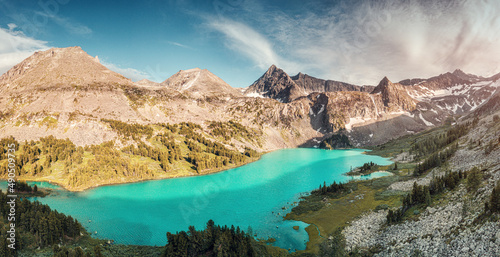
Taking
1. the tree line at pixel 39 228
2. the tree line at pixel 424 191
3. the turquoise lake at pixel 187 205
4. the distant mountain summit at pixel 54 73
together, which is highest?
the distant mountain summit at pixel 54 73

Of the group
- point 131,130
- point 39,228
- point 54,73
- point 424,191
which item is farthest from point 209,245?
point 54,73

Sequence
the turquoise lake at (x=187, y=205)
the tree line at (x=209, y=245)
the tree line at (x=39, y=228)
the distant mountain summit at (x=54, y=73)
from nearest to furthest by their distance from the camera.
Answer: the tree line at (x=209, y=245), the tree line at (x=39, y=228), the turquoise lake at (x=187, y=205), the distant mountain summit at (x=54, y=73)

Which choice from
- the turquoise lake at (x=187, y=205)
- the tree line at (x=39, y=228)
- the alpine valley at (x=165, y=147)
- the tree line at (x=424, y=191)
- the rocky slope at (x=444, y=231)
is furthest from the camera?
the turquoise lake at (x=187, y=205)

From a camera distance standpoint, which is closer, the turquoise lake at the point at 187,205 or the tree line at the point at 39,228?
the tree line at the point at 39,228

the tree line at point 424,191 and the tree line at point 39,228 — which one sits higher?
the tree line at point 424,191

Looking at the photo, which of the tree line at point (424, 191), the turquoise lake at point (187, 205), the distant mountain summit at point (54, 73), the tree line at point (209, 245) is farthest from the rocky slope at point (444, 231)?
the distant mountain summit at point (54, 73)

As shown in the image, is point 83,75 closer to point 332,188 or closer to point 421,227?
point 332,188

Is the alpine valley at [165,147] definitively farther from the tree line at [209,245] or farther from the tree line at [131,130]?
the tree line at [209,245]
